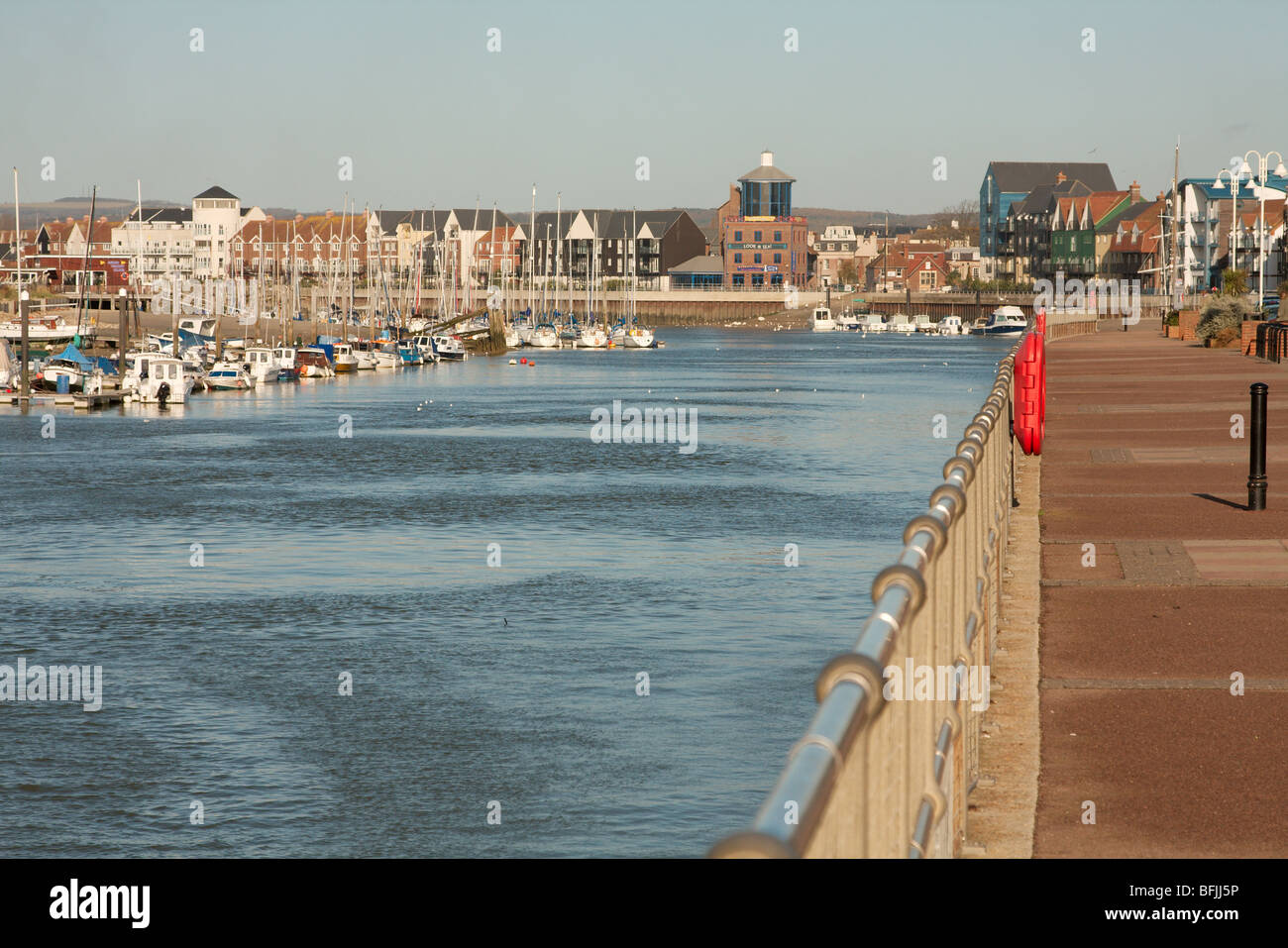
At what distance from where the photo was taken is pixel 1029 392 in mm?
18500

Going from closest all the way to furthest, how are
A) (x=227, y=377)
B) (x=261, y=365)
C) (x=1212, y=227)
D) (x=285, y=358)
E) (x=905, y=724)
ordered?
(x=905, y=724) → (x=227, y=377) → (x=261, y=365) → (x=285, y=358) → (x=1212, y=227)

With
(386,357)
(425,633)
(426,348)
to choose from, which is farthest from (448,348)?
(425,633)

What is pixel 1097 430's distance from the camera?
2444cm

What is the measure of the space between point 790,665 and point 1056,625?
7.99m

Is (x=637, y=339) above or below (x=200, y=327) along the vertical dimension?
below

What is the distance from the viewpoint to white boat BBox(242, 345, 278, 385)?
82.7 meters

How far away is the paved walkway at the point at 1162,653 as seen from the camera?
675 cm

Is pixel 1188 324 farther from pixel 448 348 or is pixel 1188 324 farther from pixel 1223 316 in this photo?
pixel 448 348

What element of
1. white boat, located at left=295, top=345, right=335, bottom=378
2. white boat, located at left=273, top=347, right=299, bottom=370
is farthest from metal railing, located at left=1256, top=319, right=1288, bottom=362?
white boat, located at left=295, top=345, right=335, bottom=378

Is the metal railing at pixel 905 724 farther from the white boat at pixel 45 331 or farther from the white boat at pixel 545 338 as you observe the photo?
the white boat at pixel 545 338

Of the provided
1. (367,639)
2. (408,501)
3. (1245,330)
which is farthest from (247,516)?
(1245,330)

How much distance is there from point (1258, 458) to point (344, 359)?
3368 inches

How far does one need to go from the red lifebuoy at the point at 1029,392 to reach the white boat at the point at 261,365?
6732cm
